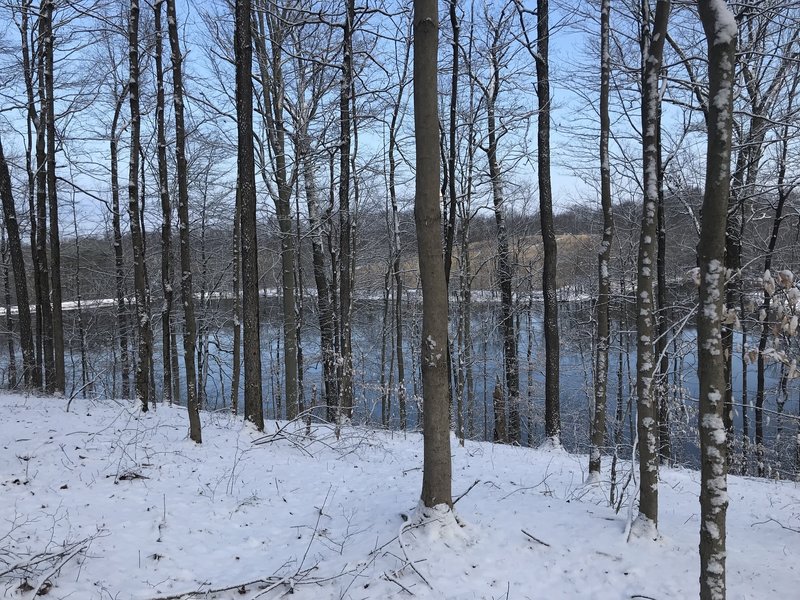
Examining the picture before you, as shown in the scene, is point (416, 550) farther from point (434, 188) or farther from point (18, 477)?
point (18, 477)

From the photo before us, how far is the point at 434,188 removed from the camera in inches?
182

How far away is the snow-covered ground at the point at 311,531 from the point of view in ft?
12.8

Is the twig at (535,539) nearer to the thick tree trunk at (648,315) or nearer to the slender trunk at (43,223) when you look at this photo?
the thick tree trunk at (648,315)

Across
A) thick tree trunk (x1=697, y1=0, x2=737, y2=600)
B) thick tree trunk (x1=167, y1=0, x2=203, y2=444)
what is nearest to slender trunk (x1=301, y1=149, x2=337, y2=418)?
thick tree trunk (x1=167, y1=0, x2=203, y2=444)

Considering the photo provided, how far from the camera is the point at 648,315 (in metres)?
4.98

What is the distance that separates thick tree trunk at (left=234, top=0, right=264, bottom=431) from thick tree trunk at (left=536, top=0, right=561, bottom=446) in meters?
6.39

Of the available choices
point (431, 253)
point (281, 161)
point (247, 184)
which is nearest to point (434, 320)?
point (431, 253)

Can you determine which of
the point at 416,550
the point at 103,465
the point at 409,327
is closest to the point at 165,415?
the point at 103,465

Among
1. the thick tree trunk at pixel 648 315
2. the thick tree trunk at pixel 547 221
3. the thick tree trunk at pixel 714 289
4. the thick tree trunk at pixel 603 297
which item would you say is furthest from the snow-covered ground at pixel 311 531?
the thick tree trunk at pixel 547 221

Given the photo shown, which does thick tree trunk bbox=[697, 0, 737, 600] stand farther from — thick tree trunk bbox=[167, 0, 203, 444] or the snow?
thick tree trunk bbox=[167, 0, 203, 444]

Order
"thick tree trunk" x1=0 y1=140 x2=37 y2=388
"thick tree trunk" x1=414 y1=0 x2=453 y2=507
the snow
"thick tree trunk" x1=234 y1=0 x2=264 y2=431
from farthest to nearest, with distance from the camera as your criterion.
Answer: "thick tree trunk" x1=0 y1=140 x2=37 y2=388, "thick tree trunk" x1=234 y1=0 x2=264 y2=431, "thick tree trunk" x1=414 y1=0 x2=453 y2=507, the snow

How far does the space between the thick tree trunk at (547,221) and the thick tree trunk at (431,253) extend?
6.68 m

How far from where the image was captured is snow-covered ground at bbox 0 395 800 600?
390cm

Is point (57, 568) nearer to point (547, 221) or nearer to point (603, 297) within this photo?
point (603, 297)
